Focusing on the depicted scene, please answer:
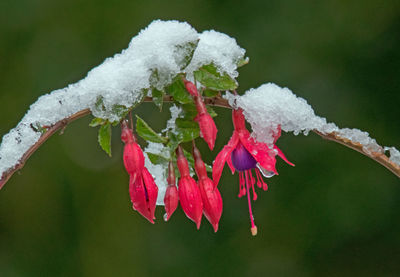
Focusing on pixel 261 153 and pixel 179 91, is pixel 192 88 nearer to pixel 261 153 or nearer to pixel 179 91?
pixel 179 91

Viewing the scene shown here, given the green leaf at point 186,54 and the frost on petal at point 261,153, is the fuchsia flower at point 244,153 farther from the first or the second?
the green leaf at point 186,54

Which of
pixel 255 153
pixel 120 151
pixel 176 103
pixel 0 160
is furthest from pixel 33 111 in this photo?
pixel 120 151

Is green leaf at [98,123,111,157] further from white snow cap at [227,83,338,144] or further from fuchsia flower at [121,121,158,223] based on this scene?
white snow cap at [227,83,338,144]

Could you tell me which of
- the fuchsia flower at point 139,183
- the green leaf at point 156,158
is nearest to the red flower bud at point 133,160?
the fuchsia flower at point 139,183

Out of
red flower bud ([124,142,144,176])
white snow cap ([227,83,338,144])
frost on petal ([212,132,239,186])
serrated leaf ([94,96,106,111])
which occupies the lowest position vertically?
red flower bud ([124,142,144,176])

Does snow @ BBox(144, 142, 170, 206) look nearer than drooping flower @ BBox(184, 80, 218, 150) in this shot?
No

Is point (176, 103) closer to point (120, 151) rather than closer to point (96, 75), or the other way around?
point (96, 75)

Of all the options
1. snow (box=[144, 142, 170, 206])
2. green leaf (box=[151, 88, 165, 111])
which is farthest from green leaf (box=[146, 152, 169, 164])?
green leaf (box=[151, 88, 165, 111])

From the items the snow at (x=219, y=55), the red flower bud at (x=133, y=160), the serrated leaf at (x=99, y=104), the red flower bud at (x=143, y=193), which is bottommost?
the red flower bud at (x=143, y=193)
